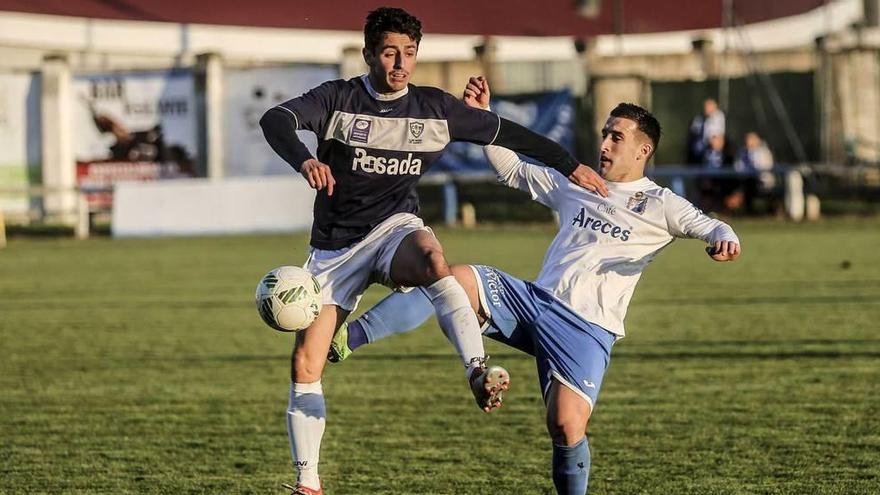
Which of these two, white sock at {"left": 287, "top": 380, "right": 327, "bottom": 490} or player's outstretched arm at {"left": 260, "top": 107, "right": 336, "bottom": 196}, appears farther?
white sock at {"left": 287, "top": 380, "right": 327, "bottom": 490}

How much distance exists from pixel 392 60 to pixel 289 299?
44.0 inches

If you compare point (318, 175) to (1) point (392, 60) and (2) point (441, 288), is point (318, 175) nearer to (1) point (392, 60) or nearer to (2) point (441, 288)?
(1) point (392, 60)

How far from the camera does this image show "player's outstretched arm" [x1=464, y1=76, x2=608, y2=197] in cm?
656

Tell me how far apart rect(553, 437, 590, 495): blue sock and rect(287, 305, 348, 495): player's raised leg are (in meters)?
1.13

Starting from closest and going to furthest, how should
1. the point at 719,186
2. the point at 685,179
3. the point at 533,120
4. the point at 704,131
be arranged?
the point at 704,131 → the point at 719,186 → the point at 685,179 → the point at 533,120

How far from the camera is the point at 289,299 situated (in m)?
6.43

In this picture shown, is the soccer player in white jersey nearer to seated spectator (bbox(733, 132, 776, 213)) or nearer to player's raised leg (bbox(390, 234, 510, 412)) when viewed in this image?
player's raised leg (bbox(390, 234, 510, 412))

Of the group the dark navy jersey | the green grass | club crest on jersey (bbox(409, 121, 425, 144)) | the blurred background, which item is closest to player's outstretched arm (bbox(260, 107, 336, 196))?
the dark navy jersey

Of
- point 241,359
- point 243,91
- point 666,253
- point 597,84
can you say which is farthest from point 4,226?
point 241,359

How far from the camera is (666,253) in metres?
22.5

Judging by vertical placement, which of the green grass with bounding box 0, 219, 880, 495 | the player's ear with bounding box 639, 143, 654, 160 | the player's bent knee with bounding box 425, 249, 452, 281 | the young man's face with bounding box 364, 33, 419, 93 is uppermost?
the young man's face with bounding box 364, 33, 419, 93

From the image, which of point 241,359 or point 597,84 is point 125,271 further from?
point 597,84

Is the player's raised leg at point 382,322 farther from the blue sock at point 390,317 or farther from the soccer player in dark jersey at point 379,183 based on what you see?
the soccer player in dark jersey at point 379,183

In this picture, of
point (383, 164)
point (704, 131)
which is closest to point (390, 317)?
point (383, 164)
